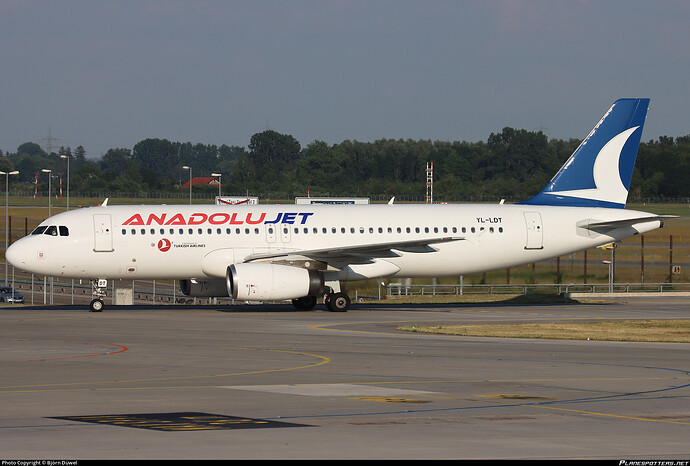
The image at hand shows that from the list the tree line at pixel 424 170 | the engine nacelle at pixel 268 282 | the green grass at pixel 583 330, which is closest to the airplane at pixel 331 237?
the engine nacelle at pixel 268 282

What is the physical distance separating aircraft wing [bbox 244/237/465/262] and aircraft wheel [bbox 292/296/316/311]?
2304mm

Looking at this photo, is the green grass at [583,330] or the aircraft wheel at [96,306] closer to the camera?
the green grass at [583,330]

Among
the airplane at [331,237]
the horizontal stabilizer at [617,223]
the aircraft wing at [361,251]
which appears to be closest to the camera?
the aircraft wing at [361,251]

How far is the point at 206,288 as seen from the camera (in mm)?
42156

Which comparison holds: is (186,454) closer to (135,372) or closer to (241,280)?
(135,372)

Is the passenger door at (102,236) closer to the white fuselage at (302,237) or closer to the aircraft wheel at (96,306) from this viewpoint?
the white fuselage at (302,237)

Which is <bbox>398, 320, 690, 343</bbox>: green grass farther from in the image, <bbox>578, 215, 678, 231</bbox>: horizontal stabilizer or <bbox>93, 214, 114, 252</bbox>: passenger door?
<bbox>93, 214, 114, 252</bbox>: passenger door

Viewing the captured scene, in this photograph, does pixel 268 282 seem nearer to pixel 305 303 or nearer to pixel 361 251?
pixel 361 251

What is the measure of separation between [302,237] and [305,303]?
293 centimetres

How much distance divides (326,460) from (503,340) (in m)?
18.2

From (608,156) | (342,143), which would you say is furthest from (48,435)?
(342,143)

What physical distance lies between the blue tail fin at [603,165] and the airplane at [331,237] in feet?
0.15

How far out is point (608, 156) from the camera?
45031mm

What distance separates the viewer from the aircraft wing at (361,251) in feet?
128
